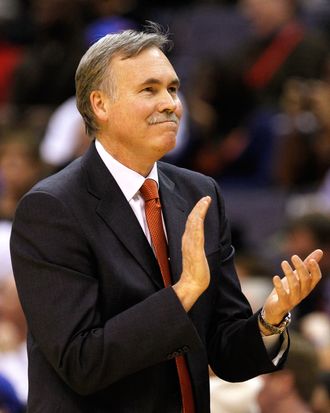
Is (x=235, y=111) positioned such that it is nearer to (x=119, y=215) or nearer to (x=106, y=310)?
(x=119, y=215)

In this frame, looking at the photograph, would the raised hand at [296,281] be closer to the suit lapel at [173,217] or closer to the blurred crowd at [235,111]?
the suit lapel at [173,217]

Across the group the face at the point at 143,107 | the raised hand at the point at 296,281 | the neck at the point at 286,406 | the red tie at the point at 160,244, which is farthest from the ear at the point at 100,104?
the neck at the point at 286,406

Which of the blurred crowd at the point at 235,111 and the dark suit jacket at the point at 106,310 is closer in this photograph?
the dark suit jacket at the point at 106,310

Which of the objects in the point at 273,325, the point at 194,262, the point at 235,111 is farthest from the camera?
the point at 235,111

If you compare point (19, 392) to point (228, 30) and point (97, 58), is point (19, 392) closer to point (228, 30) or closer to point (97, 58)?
point (97, 58)

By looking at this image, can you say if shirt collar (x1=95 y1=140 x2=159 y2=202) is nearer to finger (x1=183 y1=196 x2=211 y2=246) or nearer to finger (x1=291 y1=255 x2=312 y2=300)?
finger (x1=183 y1=196 x2=211 y2=246)

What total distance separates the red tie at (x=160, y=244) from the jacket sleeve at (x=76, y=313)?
0.12m

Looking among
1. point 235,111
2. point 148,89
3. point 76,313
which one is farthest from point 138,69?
point 235,111

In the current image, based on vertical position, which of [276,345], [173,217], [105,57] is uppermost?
[105,57]

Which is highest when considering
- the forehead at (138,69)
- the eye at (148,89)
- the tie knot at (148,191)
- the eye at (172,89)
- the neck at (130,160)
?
the forehead at (138,69)

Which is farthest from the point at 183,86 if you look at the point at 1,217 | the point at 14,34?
the point at 1,217

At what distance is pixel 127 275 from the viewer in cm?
294

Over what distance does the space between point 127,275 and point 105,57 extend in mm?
557

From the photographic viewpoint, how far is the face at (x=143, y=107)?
9.78 ft
